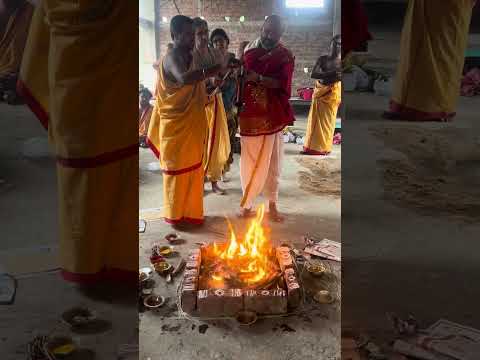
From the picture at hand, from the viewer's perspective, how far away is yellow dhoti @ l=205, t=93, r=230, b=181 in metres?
5.04

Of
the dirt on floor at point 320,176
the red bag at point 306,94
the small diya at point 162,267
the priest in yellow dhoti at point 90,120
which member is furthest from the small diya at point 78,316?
the red bag at point 306,94

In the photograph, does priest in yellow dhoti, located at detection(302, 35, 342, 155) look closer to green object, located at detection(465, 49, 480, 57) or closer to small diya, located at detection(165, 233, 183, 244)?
small diya, located at detection(165, 233, 183, 244)

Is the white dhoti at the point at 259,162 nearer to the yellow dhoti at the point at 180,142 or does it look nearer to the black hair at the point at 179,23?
the yellow dhoti at the point at 180,142

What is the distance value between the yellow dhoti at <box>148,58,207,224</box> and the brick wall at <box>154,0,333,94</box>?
20.0ft

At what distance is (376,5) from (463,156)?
75cm

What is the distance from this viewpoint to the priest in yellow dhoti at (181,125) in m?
3.65

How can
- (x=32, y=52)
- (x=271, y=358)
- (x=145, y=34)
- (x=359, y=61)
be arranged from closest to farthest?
(x=32, y=52) → (x=359, y=61) → (x=271, y=358) → (x=145, y=34)

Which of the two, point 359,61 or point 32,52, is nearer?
point 32,52

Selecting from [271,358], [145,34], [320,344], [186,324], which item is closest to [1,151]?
[186,324]

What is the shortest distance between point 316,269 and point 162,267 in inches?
43.1

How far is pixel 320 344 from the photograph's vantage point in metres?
2.48

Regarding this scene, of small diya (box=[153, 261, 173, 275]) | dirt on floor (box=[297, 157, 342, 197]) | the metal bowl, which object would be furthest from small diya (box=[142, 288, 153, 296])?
dirt on floor (box=[297, 157, 342, 197])

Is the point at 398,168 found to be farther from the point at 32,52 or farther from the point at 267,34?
the point at 267,34

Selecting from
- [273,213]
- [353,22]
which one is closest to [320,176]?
[273,213]
